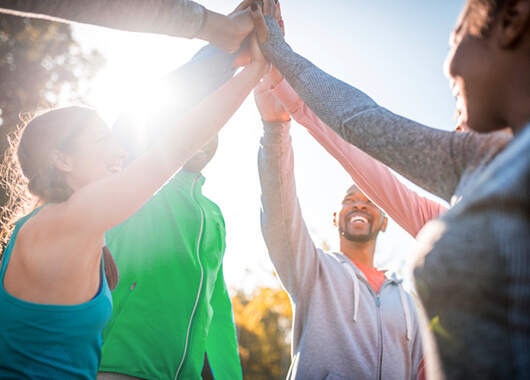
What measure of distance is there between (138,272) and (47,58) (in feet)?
44.7

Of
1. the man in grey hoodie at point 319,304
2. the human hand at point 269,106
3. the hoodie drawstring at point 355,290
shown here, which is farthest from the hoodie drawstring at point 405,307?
the human hand at point 269,106

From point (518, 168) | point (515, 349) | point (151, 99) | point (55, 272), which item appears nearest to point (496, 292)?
point (515, 349)

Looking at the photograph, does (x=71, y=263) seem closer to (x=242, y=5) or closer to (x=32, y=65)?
(x=242, y=5)

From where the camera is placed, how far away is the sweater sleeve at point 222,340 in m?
2.79

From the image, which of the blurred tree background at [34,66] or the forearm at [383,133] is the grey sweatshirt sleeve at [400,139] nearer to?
the forearm at [383,133]

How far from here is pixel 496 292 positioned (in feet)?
2.66

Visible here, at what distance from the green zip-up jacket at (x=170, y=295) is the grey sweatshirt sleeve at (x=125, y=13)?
1325 mm

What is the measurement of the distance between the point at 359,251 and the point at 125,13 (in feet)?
9.91

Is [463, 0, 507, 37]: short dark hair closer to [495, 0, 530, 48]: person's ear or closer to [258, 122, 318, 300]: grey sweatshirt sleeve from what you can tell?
[495, 0, 530, 48]: person's ear

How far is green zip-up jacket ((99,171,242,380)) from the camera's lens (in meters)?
2.35

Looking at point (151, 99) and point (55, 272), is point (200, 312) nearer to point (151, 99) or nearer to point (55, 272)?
point (55, 272)

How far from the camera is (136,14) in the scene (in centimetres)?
164

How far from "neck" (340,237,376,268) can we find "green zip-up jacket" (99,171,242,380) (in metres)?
1.38

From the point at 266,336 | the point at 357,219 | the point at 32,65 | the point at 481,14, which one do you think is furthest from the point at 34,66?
the point at 266,336
